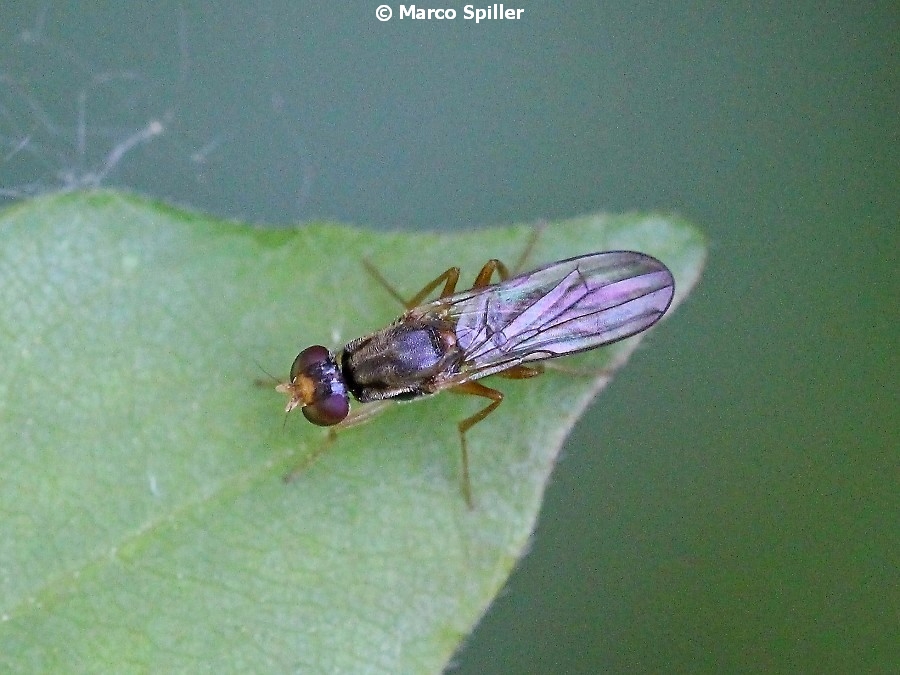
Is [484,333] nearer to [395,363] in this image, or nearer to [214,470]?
[395,363]

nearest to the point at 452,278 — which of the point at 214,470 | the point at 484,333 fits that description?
the point at 484,333

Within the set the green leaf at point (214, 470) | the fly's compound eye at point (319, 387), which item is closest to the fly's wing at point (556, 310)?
the green leaf at point (214, 470)

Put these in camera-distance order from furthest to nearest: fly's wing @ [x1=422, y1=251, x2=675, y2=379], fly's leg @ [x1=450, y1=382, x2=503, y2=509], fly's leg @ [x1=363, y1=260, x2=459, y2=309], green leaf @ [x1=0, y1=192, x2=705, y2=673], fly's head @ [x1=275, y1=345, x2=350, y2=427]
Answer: fly's wing @ [x1=422, y1=251, x2=675, y2=379] → fly's leg @ [x1=363, y1=260, x2=459, y2=309] → fly's head @ [x1=275, y1=345, x2=350, y2=427] → fly's leg @ [x1=450, y1=382, x2=503, y2=509] → green leaf @ [x1=0, y1=192, x2=705, y2=673]

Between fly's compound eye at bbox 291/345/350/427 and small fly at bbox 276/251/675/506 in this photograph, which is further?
small fly at bbox 276/251/675/506

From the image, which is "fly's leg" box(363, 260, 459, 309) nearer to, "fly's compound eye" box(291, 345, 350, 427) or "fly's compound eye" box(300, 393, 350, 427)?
"fly's compound eye" box(291, 345, 350, 427)

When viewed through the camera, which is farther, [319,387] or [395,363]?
[395,363]

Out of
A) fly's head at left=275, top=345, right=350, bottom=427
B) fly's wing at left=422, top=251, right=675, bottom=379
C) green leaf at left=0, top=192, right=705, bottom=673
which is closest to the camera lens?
green leaf at left=0, top=192, right=705, bottom=673

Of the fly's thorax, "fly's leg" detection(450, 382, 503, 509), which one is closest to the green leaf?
"fly's leg" detection(450, 382, 503, 509)

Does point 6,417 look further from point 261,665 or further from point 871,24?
point 871,24
